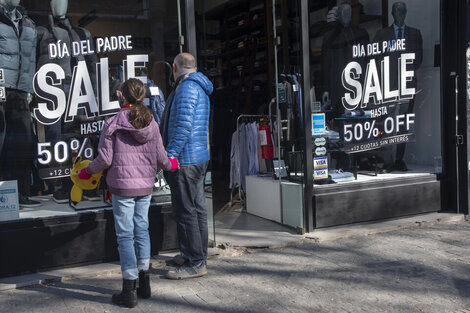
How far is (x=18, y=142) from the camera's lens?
4723mm

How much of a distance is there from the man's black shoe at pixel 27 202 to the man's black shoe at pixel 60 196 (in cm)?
17

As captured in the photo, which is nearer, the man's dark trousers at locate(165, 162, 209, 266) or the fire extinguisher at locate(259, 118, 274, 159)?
the man's dark trousers at locate(165, 162, 209, 266)

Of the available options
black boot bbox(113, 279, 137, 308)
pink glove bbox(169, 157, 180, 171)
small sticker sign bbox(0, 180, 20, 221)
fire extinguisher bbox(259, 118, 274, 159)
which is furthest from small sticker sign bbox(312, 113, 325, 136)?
small sticker sign bbox(0, 180, 20, 221)

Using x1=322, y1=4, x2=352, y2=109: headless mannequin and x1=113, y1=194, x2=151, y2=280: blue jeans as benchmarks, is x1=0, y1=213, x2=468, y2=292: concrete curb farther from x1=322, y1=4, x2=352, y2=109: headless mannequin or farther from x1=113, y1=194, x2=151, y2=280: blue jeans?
x1=322, y1=4, x2=352, y2=109: headless mannequin

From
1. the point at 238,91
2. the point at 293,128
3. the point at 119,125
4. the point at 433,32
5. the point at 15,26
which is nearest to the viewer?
the point at 119,125

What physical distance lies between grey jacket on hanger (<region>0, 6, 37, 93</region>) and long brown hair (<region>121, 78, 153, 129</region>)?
146 cm

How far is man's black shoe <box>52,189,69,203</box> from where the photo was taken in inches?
193

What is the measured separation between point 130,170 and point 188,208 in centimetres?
84

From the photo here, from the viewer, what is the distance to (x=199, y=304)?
12.5 ft

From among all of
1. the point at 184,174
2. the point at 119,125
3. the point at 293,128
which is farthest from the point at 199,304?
the point at 293,128

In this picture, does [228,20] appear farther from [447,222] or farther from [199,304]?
[199,304]

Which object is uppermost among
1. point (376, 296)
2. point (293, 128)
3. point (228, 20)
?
point (228, 20)

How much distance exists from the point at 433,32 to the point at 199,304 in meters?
5.15

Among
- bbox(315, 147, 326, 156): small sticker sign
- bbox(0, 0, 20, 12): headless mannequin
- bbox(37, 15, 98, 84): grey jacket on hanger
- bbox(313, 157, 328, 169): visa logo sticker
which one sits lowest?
bbox(313, 157, 328, 169): visa logo sticker
